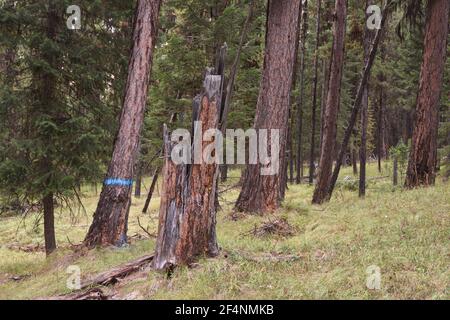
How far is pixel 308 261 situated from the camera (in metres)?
7.00

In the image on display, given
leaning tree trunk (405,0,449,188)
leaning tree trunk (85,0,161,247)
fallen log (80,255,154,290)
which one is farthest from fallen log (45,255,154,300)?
leaning tree trunk (405,0,449,188)

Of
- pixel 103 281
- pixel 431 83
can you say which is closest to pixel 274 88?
pixel 431 83

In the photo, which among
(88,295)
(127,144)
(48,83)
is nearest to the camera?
(88,295)

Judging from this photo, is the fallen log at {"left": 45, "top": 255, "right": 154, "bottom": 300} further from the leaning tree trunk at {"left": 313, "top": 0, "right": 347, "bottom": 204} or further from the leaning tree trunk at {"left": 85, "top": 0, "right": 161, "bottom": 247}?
the leaning tree trunk at {"left": 313, "top": 0, "right": 347, "bottom": 204}

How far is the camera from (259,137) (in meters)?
12.1

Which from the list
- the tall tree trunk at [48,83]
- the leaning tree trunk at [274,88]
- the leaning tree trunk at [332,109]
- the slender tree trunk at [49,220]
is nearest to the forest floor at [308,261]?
the leaning tree trunk at [274,88]

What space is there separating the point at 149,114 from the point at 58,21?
5822 millimetres

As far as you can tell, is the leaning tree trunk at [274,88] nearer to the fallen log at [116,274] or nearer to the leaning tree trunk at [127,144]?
the leaning tree trunk at [127,144]

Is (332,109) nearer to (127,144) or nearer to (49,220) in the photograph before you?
(127,144)

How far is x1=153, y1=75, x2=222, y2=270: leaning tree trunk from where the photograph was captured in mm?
6898

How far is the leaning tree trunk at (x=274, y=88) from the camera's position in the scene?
11.8 metres

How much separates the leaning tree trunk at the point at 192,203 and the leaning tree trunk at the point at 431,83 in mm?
9073

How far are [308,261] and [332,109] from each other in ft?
30.3
